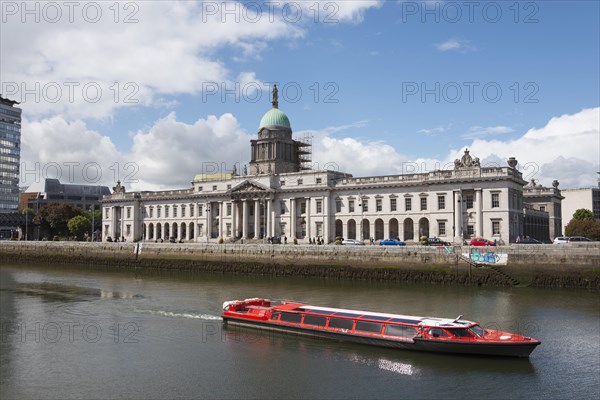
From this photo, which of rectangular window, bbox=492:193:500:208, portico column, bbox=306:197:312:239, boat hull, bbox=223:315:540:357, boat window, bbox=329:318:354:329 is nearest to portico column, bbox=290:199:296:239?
portico column, bbox=306:197:312:239

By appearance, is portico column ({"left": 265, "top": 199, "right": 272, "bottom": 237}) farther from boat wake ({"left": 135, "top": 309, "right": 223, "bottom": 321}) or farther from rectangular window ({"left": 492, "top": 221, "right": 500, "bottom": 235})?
boat wake ({"left": 135, "top": 309, "right": 223, "bottom": 321})

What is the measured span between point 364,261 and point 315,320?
27.4m

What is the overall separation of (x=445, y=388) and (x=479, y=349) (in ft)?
13.6

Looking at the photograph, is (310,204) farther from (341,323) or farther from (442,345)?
(442,345)

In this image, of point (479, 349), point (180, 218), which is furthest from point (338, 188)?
point (479, 349)

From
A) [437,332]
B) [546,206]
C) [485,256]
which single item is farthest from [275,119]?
[437,332]

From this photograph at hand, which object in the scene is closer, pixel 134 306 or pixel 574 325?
pixel 574 325

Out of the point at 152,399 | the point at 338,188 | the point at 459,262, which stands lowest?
the point at 152,399

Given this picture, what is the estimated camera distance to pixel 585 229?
8194cm

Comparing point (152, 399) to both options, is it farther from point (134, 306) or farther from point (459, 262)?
point (459, 262)

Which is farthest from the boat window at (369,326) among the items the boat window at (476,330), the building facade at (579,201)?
the building facade at (579,201)

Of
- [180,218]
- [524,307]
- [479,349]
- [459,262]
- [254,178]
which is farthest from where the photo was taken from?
[180,218]

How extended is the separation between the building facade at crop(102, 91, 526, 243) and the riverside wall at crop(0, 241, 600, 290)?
60.1 ft

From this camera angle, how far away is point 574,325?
102ft
